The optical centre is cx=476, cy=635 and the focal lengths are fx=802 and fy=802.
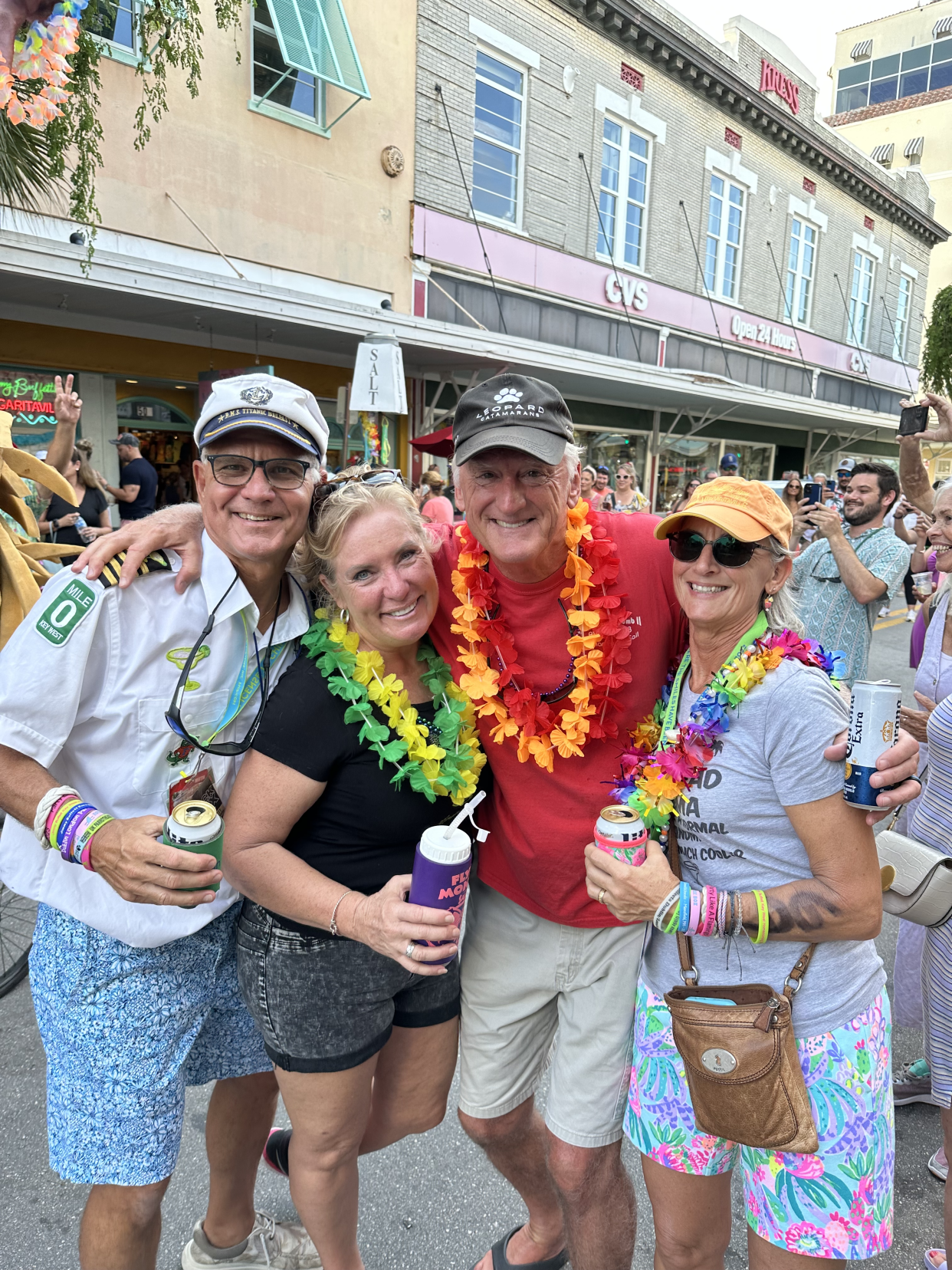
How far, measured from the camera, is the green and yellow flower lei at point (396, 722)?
1889mm

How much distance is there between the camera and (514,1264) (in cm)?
218

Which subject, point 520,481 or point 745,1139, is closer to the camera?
point 745,1139

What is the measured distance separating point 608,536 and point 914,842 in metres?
1.18

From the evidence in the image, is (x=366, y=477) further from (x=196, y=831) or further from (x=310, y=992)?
(x=310, y=992)

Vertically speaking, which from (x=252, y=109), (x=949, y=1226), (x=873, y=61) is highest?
(x=873, y=61)

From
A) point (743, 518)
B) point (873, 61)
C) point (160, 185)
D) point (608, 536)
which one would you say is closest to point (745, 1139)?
point (743, 518)

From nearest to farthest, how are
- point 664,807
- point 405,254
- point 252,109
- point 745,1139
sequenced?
point 745,1139 < point 664,807 < point 252,109 < point 405,254

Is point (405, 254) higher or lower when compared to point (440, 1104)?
higher

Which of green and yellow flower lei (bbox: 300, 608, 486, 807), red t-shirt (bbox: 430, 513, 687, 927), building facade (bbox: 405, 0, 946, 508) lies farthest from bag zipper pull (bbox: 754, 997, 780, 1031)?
building facade (bbox: 405, 0, 946, 508)

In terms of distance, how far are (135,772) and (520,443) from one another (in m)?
1.19

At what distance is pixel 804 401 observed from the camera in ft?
58.9

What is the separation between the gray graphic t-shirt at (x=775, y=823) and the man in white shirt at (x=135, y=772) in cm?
107

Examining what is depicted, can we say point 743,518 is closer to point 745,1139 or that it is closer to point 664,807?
point 664,807

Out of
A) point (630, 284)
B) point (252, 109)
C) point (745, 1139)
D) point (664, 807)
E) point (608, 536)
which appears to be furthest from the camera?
point (630, 284)
